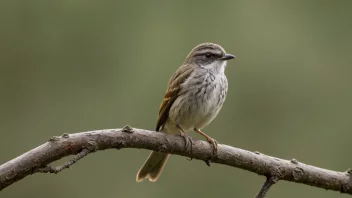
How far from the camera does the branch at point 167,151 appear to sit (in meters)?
4.20

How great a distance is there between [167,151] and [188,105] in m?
1.23

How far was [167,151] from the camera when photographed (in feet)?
16.2

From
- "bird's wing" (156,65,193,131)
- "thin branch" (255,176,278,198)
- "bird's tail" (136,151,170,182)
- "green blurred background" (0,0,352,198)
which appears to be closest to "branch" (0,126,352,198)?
"thin branch" (255,176,278,198)

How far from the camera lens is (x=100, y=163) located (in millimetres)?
11562

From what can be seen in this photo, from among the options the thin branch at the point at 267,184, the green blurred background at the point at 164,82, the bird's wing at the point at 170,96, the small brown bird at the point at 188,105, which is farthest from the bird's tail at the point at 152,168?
the green blurred background at the point at 164,82

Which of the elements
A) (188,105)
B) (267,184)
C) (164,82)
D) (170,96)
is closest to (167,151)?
(267,184)

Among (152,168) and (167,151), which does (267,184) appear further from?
(152,168)

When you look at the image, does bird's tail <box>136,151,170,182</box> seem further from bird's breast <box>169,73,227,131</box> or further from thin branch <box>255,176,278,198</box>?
thin branch <box>255,176,278,198</box>

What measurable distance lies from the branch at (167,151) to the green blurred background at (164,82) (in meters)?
5.63

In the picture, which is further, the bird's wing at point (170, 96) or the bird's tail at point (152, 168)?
the bird's wing at point (170, 96)

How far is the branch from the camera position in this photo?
13.8ft

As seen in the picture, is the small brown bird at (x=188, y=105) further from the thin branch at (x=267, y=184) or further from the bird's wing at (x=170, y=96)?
the thin branch at (x=267, y=184)

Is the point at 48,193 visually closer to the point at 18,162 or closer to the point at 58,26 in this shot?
the point at 58,26

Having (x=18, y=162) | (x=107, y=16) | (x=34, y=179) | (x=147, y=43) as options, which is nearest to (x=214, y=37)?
(x=147, y=43)
